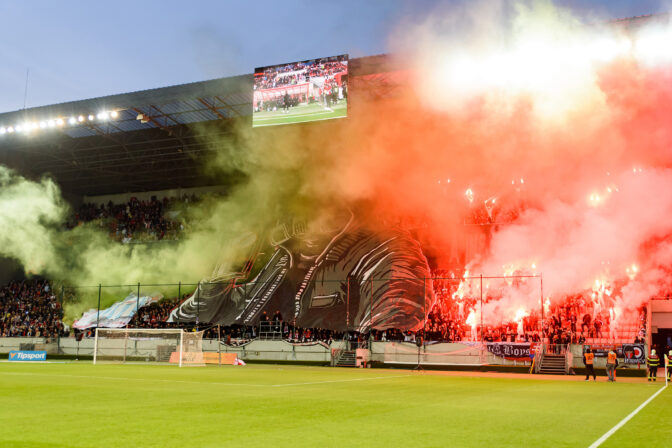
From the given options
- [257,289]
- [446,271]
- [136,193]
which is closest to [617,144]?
[446,271]

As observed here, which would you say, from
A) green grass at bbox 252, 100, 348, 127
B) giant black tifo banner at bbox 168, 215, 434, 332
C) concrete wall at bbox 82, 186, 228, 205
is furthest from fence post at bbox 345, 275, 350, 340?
concrete wall at bbox 82, 186, 228, 205

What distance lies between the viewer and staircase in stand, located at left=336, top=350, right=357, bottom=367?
30.8m

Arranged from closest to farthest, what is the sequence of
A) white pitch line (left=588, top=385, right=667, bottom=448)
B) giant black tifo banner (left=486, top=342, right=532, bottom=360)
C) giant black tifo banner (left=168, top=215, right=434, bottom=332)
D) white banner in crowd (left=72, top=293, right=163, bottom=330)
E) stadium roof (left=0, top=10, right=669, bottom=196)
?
white pitch line (left=588, top=385, right=667, bottom=448) → giant black tifo banner (left=486, top=342, right=532, bottom=360) → stadium roof (left=0, top=10, right=669, bottom=196) → giant black tifo banner (left=168, top=215, right=434, bottom=332) → white banner in crowd (left=72, top=293, right=163, bottom=330)

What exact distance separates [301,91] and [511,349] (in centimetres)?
1578

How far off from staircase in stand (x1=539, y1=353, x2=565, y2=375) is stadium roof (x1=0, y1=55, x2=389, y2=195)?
51.7ft

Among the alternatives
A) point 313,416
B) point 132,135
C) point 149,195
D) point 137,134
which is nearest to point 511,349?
point 313,416

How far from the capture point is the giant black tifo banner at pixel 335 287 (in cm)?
3388

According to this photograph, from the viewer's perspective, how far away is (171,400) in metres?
12.5

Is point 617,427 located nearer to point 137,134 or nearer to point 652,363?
point 652,363

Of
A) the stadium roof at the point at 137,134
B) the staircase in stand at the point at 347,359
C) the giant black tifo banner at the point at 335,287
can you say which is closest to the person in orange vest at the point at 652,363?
the giant black tifo banner at the point at 335,287

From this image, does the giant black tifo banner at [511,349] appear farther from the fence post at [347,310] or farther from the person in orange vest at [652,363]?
the fence post at [347,310]

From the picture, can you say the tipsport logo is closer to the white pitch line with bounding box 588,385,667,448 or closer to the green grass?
the green grass

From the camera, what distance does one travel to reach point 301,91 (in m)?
30.5

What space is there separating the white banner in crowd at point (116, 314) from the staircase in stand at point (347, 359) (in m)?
13.9
